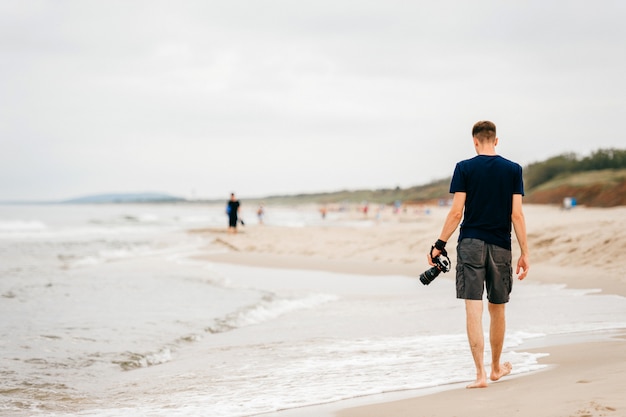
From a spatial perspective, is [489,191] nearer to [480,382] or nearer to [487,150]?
[487,150]

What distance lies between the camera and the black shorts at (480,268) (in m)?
4.62

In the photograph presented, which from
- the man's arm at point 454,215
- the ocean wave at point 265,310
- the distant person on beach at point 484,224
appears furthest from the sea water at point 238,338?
the man's arm at point 454,215

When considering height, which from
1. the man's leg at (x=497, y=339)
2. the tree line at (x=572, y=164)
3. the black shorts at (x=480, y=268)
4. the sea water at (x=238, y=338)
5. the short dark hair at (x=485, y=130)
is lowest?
the sea water at (x=238, y=338)

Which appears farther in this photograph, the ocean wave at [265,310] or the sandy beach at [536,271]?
the ocean wave at [265,310]

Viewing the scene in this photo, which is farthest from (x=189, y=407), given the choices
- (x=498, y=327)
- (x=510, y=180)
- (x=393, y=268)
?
(x=393, y=268)

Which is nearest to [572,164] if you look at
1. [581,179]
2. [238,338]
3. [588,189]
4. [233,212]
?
[581,179]

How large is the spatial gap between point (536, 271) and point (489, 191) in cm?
828

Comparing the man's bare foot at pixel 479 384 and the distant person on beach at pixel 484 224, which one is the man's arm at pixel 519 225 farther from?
the man's bare foot at pixel 479 384

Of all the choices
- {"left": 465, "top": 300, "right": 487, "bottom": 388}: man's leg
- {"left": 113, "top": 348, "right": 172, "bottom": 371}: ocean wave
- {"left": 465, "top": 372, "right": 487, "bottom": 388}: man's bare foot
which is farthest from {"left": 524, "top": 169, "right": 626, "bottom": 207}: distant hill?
{"left": 465, "top": 372, "right": 487, "bottom": 388}: man's bare foot

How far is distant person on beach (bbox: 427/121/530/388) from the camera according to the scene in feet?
15.2

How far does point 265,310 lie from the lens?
977 cm

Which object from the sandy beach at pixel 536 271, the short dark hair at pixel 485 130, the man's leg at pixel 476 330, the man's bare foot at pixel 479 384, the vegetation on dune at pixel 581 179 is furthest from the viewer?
the vegetation on dune at pixel 581 179

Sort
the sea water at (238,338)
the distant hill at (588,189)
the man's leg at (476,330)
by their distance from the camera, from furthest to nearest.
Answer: the distant hill at (588,189)
the sea water at (238,338)
the man's leg at (476,330)

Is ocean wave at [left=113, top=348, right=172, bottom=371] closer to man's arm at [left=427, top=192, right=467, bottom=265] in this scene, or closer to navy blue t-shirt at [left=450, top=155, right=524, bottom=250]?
man's arm at [left=427, top=192, right=467, bottom=265]
